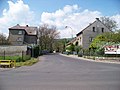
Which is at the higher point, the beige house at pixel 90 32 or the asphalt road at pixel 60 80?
the beige house at pixel 90 32

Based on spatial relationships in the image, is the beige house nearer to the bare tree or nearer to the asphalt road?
the bare tree

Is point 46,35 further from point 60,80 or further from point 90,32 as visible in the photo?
point 60,80

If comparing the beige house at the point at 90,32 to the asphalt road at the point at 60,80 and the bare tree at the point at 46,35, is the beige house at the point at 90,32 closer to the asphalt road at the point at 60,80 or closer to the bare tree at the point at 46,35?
the bare tree at the point at 46,35

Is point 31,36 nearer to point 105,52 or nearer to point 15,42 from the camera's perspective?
point 15,42

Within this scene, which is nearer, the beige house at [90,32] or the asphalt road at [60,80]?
the asphalt road at [60,80]

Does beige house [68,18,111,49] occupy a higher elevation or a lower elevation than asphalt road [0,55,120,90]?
higher

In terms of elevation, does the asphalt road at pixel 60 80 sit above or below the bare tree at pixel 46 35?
below

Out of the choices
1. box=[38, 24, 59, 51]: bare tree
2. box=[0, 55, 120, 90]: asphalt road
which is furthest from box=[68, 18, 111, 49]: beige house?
box=[0, 55, 120, 90]: asphalt road

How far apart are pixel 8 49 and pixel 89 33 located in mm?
27762

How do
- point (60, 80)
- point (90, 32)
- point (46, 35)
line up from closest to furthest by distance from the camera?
point (60, 80) < point (90, 32) < point (46, 35)

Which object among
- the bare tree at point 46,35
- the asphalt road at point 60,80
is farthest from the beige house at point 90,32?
the asphalt road at point 60,80

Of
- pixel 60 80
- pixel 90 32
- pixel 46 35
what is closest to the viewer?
pixel 60 80

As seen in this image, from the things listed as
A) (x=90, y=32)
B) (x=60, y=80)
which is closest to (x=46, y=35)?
(x=90, y=32)

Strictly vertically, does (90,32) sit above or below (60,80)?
above
